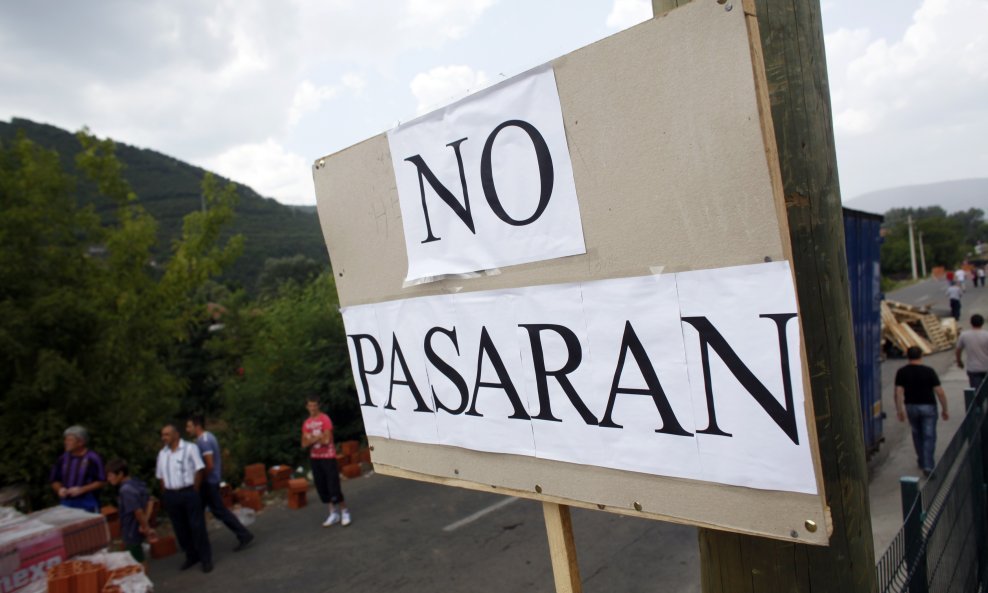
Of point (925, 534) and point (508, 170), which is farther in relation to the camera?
point (925, 534)

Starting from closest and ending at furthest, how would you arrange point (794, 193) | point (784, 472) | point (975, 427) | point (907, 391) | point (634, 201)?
point (784, 472), point (634, 201), point (794, 193), point (975, 427), point (907, 391)

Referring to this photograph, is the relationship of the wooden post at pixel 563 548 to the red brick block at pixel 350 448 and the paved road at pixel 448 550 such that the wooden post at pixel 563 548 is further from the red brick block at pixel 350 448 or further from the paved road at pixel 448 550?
the red brick block at pixel 350 448

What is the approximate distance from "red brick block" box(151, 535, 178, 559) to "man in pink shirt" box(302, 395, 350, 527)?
1.72 m

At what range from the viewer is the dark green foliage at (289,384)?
450 inches

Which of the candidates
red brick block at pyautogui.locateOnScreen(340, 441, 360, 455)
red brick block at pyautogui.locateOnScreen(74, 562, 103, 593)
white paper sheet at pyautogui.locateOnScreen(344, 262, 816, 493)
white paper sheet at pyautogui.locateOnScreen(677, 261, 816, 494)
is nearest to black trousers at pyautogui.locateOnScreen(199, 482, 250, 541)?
red brick block at pyautogui.locateOnScreen(74, 562, 103, 593)

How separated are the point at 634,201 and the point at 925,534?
207cm

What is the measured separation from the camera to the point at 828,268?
70.2 inches

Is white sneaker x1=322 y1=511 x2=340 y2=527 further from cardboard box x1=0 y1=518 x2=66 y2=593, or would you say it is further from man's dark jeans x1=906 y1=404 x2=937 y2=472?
man's dark jeans x1=906 y1=404 x2=937 y2=472

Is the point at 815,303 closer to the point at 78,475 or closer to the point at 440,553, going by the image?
the point at 440,553

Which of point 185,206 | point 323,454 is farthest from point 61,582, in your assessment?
point 185,206

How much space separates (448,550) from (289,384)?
604 cm

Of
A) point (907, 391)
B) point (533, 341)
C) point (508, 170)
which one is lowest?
point (907, 391)

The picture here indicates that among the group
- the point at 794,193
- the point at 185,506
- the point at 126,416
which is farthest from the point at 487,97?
the point at 126,416

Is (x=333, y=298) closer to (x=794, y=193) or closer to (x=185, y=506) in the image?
(x=185, y=506)
